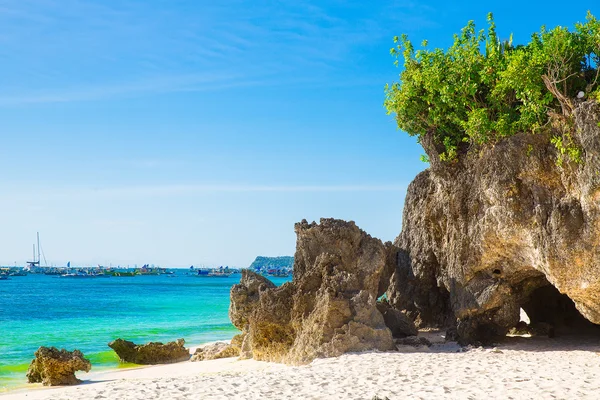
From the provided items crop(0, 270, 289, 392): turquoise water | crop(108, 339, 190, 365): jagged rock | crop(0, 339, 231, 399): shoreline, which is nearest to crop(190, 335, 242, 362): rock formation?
crop(108, 339, 190, 365): jagged rock

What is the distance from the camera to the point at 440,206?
53.4ft

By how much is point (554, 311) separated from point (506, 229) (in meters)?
5.18

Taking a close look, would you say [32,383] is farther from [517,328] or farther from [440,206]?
[517,328]

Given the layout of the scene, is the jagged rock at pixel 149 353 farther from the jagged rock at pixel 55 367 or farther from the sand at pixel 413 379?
the sand at pixel 413 379

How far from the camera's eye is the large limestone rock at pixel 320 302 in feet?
44.1

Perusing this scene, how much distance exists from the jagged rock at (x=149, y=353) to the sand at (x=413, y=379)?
6587mm

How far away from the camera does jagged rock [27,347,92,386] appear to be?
50.9 feet

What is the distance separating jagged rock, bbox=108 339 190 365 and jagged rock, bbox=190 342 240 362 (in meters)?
0.89

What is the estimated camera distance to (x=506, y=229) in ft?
44.4

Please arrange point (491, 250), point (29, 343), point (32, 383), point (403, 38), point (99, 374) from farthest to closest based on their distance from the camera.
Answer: point (29, 343), point (99, 374), point (32, 383), point (403, 38), point (491, 250)

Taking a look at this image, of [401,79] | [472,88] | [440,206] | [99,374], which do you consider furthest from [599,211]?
[99,374]

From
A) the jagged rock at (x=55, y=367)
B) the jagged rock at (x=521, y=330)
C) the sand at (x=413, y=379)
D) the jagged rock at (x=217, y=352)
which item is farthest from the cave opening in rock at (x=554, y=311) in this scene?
the jagged rock at (x=55, y=367)

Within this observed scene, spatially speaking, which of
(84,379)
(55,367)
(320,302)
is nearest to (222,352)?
(84,379)

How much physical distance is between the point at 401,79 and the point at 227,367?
8.88 meters
